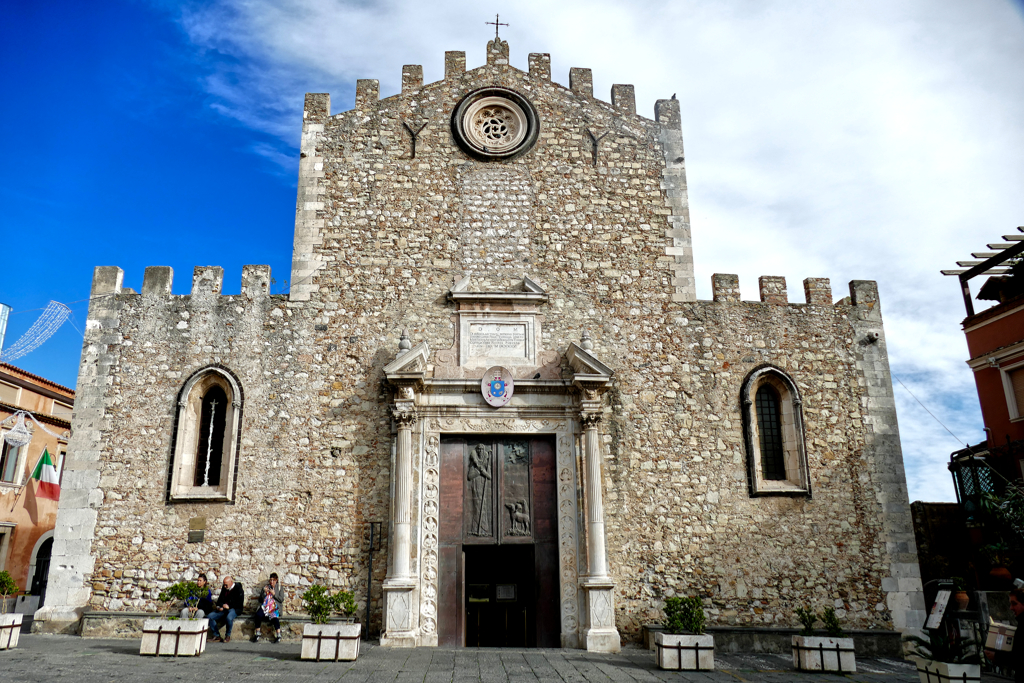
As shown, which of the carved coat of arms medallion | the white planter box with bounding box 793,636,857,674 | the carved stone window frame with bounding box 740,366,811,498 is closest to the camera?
the white planter box with bounding box 793,636,857,674

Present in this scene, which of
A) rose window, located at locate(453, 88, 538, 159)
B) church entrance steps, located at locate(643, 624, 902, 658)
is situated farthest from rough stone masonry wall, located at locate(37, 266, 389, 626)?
church entrance steps, located at locate(643, 624, 902, 658)

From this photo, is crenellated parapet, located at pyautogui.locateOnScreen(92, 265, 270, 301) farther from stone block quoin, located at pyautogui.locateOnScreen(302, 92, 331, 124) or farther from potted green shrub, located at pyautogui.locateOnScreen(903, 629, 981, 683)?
potted green shrub, located at pyautogui.locateOnScreen(903, 629, 981, 683)

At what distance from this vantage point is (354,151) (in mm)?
14602

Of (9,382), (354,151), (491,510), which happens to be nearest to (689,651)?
(491,510)

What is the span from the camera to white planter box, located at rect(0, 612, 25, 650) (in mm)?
10297

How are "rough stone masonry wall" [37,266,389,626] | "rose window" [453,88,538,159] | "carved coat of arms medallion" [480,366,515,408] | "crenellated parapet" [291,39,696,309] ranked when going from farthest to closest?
"rose window" [453,88,538,159], "crenellated parapet" [291,39,696,309], "carved coat of arms medallion" [480,366,515,408], "rough stone masonry wall" [37,266,389,626]

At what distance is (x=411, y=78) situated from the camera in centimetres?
1513

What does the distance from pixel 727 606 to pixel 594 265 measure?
260 inches

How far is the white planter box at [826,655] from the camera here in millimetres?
10117

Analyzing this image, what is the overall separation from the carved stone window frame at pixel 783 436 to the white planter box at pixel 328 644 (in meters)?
7.37

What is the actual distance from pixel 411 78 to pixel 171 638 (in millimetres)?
11141

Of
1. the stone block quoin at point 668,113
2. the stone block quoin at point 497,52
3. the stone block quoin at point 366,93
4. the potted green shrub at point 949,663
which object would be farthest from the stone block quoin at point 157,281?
the potted green shrub at point 949,663

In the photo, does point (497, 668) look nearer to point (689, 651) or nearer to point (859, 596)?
point (689, 651)

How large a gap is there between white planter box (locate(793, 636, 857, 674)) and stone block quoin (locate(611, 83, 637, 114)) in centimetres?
1054
